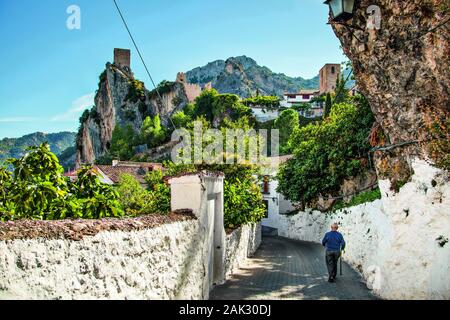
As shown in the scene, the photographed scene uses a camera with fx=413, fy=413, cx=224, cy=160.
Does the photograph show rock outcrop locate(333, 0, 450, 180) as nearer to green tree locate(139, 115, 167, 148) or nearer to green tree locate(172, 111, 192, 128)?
green tree locate(172, 111, 192, 128)

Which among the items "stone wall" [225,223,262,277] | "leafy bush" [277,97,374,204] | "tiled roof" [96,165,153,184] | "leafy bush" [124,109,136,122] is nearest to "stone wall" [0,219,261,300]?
"stone wall" [225,223,262,277]

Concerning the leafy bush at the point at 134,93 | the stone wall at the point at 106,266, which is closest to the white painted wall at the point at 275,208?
the stone wall at the point at 106,266

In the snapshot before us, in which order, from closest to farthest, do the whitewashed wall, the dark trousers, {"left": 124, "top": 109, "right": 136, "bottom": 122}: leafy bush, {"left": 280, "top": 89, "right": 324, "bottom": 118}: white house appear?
the whitewashed wall, the dark trousers, {"left": 280, "top": 89, "right": 324, "bottom": 118}: white house, {"left": 124, "top": 109, "right": 136, "bottom": 122}: leafy bush

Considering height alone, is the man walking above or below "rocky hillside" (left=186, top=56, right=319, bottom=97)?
below

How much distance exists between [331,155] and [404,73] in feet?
36.3

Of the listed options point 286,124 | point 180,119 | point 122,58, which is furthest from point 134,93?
A: point 286,124

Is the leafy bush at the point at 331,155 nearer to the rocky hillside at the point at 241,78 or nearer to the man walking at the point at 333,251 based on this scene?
the man walking at the point at 333,251

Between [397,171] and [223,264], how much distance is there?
174 inches

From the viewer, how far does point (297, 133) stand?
28750mm

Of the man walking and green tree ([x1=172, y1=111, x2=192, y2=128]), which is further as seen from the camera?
green tree ([x1=172, y1=111, x2=192, y2=128])

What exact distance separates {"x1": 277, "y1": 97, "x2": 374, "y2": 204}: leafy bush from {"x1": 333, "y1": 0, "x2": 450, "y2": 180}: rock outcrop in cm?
564

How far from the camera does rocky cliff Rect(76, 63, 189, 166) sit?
260ft
